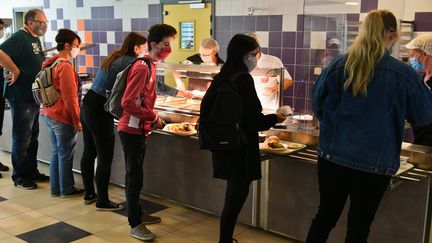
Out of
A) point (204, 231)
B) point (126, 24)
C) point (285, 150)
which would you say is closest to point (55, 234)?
point (204, 231)

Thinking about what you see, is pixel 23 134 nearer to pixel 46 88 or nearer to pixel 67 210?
pixel 46 88

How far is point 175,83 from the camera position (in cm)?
390

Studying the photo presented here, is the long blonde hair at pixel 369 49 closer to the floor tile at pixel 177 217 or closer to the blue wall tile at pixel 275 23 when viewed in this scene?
the floor tile at pixel 177 217

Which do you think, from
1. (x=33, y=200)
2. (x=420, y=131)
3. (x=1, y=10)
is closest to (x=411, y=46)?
(x=420, y=131)

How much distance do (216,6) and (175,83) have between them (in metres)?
1.98

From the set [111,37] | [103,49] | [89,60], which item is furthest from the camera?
[89,60]

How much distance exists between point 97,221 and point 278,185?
51.6 inches

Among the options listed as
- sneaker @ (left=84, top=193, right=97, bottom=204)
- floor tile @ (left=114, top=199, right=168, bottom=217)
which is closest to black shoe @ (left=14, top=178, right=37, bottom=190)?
sneaker @ (left=84, top=193, right=97, bottom=204)

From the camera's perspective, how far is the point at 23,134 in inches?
162

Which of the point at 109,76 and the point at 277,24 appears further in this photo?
the point at 277,24

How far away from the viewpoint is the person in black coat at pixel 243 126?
2461 millimetres

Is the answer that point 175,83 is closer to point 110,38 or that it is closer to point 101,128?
point 101,128

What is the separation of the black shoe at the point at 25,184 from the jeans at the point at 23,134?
0.12 ft

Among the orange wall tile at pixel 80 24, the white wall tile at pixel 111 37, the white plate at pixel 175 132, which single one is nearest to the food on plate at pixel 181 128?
the white plate at pixel 175 132
